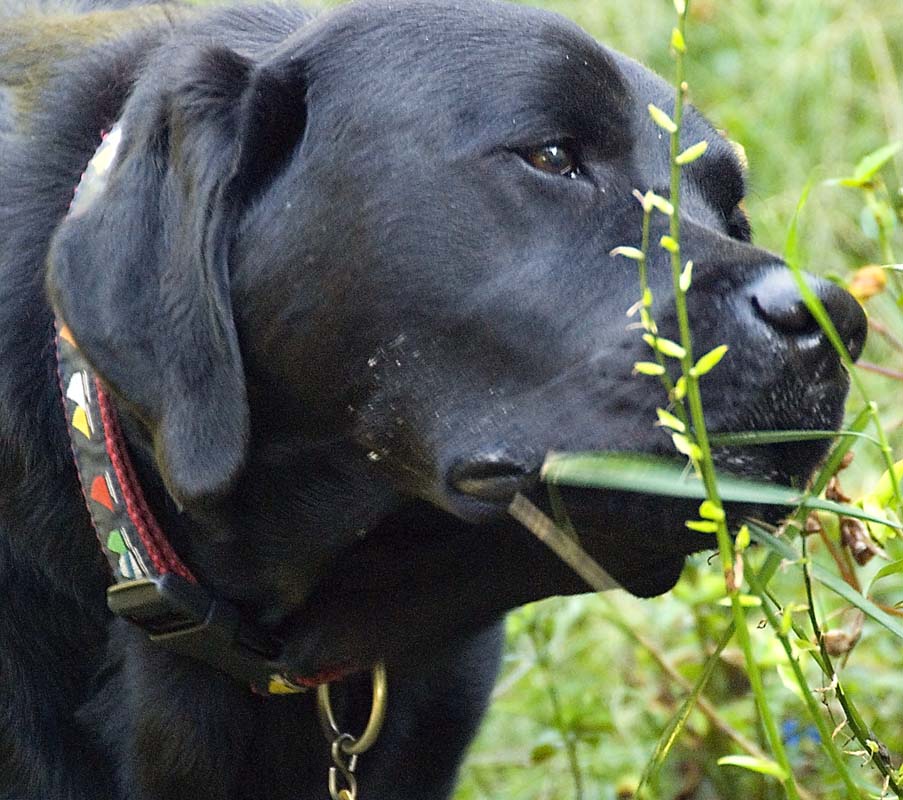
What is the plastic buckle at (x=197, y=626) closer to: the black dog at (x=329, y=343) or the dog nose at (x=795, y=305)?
the black dog at (x=329, y=343)

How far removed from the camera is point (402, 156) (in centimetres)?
192

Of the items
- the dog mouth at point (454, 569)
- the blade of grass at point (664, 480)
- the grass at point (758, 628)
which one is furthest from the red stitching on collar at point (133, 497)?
the grass at point (758, 628)

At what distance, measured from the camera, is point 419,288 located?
73.9 inches

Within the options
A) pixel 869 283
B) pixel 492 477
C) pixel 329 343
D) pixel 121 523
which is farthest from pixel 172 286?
pixel 869 283

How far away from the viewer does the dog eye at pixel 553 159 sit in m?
1.88

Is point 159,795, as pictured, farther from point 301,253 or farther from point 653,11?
point 653,11

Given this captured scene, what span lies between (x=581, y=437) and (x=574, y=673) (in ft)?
5.88

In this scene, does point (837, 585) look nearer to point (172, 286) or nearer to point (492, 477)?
point (492, 477)

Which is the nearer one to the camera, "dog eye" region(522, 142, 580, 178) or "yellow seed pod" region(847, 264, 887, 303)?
"dog eye" region(522, 142, 580, 178)

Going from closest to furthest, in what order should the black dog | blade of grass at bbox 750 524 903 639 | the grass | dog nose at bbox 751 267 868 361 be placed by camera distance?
blade of grass at bbox 750 524 903 639
dog nose at bbox 751 267 868 361
the black dog
the grass

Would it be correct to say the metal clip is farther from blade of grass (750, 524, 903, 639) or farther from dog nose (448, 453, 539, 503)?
blade of grass (750, 524, 903, 639)

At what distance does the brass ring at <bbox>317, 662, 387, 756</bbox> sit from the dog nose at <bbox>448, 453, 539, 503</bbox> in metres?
0.47

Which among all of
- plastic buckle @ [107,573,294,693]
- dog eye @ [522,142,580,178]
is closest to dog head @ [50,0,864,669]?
dog eye @ [522,142,580,178]

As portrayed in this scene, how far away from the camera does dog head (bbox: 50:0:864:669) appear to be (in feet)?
5.86
